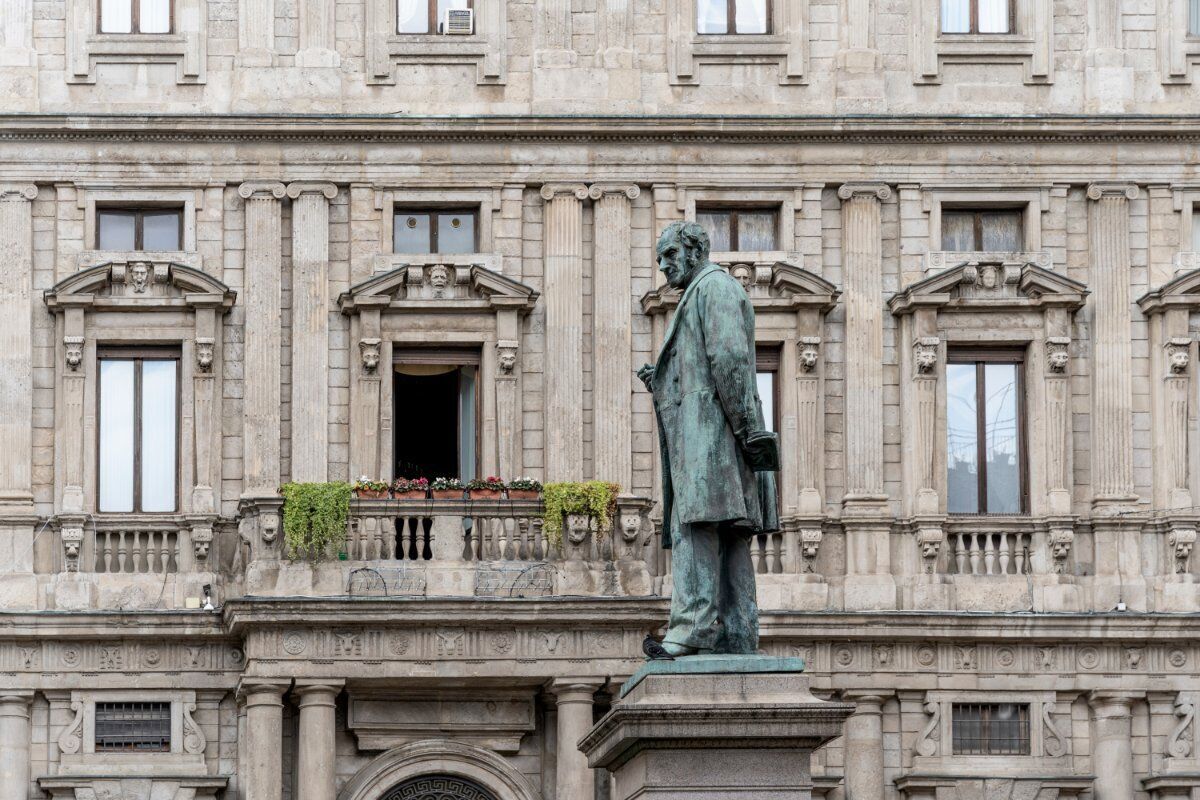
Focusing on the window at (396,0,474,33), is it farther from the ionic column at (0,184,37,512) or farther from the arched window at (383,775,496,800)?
the arched window at (383,775,496,800)

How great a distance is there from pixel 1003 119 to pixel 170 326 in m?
10.1

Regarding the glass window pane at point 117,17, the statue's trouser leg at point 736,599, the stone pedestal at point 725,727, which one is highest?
the glass window pane at point 117,17

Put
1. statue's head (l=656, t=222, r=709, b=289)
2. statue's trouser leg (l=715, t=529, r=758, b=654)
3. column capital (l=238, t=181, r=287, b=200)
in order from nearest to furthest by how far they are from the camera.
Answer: statue's trouser leg (l=715, t=529, r=758, b=654) → statue's head (l=656, t=222, r=709, b=289) → column capital (l=238, t=181, r=287, b=200)

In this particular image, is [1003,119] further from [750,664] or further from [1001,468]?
[750,664]

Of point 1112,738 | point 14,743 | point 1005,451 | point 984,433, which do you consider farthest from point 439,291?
point 1112,738

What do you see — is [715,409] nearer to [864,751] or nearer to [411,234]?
[864,751]

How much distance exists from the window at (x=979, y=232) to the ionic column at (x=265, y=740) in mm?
9669

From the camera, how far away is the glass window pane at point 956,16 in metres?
36.7

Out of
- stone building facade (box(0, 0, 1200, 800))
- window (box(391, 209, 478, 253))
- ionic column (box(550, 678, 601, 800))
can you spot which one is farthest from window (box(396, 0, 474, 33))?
ionic column (box(550, 678, 601, 800))

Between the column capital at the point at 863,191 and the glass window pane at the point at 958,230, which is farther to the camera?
the glass window pane at the point at 958,230

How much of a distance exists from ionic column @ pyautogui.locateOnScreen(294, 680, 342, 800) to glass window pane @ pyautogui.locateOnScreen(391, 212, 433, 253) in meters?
5.44

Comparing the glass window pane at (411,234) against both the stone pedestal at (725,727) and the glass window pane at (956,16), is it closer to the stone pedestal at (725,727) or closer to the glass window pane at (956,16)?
the glass window pane at (956,16)

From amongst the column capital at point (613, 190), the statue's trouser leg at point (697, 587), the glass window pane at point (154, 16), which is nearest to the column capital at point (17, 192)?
the glass window pane at point (154, 16)

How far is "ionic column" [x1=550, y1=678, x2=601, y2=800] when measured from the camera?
33.8 meters
